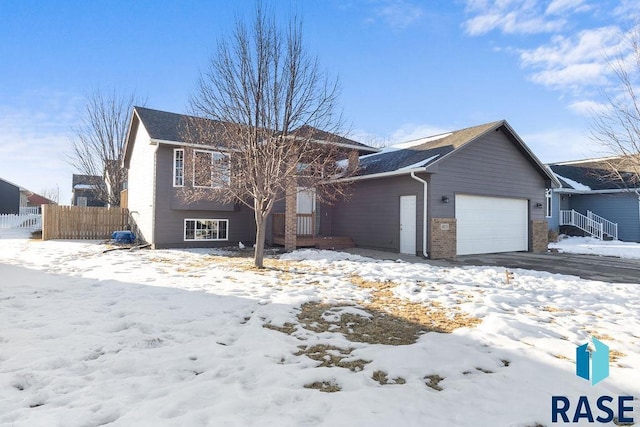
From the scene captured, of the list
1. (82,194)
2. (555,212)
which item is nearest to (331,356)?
(555,212)

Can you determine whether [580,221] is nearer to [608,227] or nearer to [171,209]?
[608,227]

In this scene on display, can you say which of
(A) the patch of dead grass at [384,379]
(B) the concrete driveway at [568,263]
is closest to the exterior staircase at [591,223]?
(B) the concrete driveway at [568,263]

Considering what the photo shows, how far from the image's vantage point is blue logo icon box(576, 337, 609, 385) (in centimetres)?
334

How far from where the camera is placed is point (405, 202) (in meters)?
13.3

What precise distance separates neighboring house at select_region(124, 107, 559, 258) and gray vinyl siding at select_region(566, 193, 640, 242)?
8.67 metres

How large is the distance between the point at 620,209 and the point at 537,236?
33.1 ft

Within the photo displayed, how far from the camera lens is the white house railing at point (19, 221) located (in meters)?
23.1

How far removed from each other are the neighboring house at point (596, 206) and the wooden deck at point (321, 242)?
1365cm

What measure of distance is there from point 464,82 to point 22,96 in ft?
68.8

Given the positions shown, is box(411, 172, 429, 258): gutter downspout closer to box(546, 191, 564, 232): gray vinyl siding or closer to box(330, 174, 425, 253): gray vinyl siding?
box(330, 174, 425, 253): gray vinyl siding

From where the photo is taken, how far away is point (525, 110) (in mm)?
14586

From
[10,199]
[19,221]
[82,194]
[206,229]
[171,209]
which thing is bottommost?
[206,229]

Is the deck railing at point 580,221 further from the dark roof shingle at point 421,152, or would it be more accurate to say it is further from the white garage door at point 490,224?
the dark roof shingle at point 421,152

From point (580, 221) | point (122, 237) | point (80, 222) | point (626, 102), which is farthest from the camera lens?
point (580, 221)
